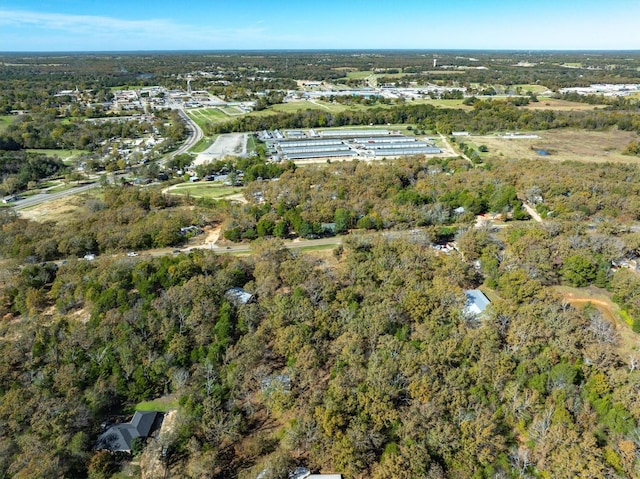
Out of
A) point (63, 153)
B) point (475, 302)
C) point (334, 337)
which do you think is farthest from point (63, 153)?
point (475, 302)

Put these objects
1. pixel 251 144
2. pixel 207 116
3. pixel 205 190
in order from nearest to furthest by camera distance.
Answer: pixel 205 190
pixel 251 144
pixel 207 116

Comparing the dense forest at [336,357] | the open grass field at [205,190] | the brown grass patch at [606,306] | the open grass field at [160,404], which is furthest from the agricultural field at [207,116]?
the brown grass patch at [606,306]

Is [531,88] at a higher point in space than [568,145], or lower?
higher

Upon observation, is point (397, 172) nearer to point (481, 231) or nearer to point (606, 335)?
point (481, 231)

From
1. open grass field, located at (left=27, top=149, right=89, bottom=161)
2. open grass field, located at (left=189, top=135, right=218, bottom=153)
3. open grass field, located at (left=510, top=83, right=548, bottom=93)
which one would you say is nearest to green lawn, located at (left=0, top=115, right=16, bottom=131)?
open grass field, located at (left=27, top=149, right=89, bottom=161)

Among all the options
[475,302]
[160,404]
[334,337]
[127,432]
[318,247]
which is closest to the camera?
[127,432]

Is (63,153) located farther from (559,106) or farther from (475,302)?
(559,106)

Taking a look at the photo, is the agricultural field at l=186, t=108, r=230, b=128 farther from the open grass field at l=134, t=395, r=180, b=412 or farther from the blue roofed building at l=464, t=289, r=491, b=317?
the open grass field at l=134, t=395, r=180, b=412
